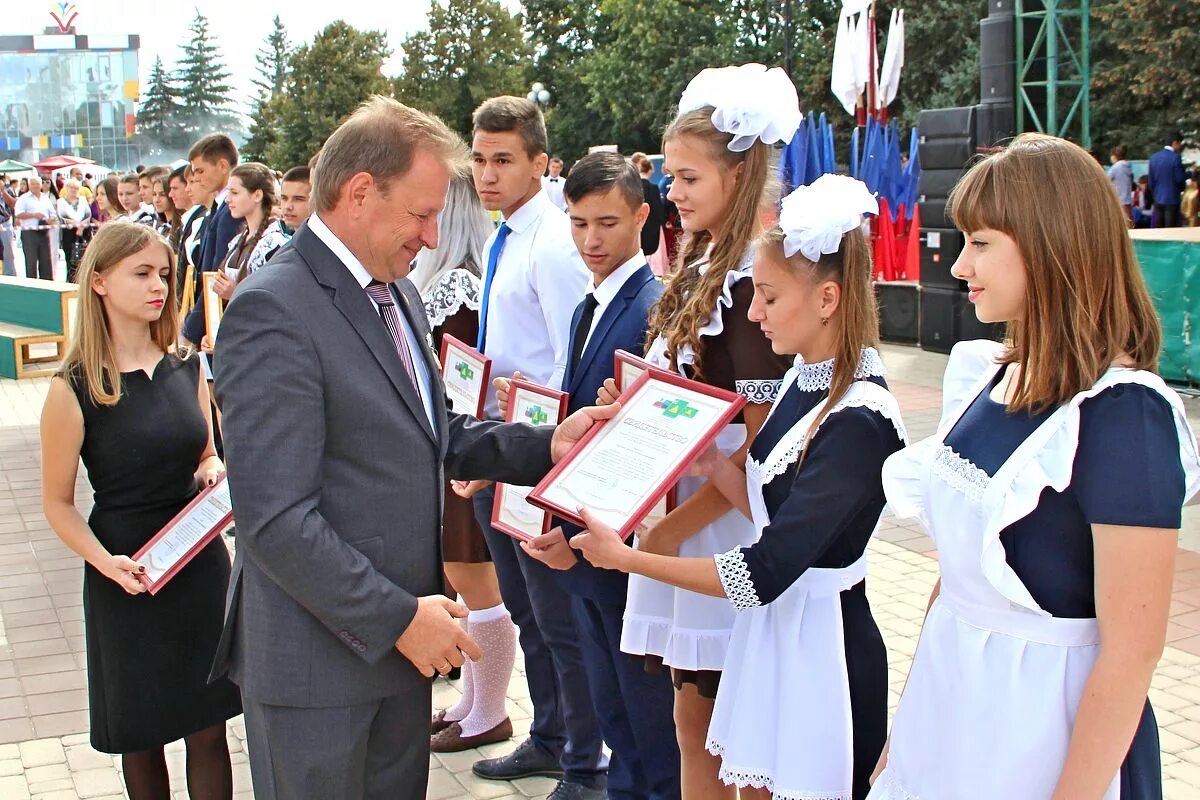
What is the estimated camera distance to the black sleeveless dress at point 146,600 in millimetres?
3281

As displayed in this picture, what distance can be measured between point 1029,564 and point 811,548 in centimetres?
56

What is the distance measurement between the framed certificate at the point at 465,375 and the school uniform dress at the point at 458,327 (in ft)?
1.24

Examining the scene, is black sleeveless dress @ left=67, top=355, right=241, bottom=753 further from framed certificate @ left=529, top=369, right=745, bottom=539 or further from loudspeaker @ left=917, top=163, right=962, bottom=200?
loudspeaker @ left=917, top=163, right=962, bottom=200

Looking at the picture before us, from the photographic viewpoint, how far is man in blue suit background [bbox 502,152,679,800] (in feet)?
10.9

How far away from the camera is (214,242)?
7117 millimetres

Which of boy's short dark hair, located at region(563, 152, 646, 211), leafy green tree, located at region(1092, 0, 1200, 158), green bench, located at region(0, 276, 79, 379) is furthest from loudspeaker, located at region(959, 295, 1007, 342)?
leafy green tree, located at region(1092, 0, 1200, 158)

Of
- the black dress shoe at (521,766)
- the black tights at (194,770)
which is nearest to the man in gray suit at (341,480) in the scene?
the black tights at (194,770)

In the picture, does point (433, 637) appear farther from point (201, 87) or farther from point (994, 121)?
point (201, 87)

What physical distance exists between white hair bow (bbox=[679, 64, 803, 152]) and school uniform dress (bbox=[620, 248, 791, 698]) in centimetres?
31

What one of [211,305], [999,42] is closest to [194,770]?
[211,305]

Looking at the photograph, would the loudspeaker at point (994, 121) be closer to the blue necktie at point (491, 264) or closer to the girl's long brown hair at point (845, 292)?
the blue necktie at point (491, 264)

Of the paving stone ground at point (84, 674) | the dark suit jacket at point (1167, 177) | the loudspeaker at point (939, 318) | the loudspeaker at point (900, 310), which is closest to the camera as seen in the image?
the paving stone ground at point (84, 674)

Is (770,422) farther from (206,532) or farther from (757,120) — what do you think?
(206,532)

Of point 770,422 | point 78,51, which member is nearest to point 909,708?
point 770,422
